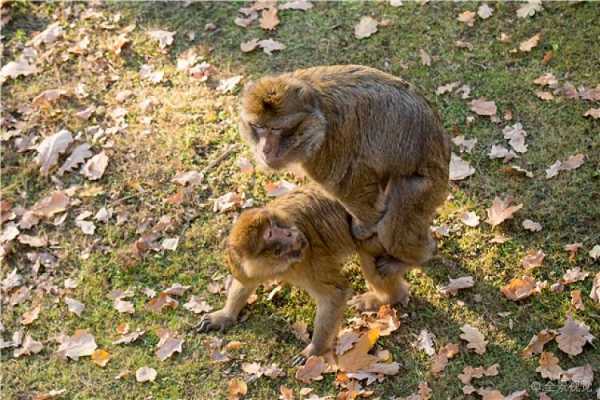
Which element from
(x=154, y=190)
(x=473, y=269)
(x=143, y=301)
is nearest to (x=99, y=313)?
(x=143, y=301)

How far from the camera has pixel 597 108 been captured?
28.1 ft

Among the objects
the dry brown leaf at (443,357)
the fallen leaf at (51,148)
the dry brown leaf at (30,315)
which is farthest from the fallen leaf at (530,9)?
the dry brown leaf at (30,315)

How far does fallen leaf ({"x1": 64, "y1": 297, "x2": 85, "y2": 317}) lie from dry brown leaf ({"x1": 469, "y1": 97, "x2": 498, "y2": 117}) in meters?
4.31

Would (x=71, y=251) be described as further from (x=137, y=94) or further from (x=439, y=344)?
(x=439, y=344)

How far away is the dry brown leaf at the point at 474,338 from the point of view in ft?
22.6

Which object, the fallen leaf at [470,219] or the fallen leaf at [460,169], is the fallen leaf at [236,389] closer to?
the fallen leaf at [470,219]

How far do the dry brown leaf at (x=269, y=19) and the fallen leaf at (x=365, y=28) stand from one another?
0.95m

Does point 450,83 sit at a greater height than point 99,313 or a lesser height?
greater

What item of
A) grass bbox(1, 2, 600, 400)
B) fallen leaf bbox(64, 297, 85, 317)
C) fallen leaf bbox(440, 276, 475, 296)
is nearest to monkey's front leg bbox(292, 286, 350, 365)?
grass bbox(1, 2, 600, 400)

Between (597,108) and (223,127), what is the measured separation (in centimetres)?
382

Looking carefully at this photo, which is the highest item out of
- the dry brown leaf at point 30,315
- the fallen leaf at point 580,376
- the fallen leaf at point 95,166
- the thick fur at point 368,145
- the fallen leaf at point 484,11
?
the thick fur at point 368,145

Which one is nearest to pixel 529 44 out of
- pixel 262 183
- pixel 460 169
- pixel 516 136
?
pixel 516 136

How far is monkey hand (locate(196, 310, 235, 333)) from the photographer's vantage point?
7.35 metres

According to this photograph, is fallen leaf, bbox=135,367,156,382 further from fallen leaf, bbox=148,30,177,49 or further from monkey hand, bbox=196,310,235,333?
fallen leaf, bbox=148,30,177,49
